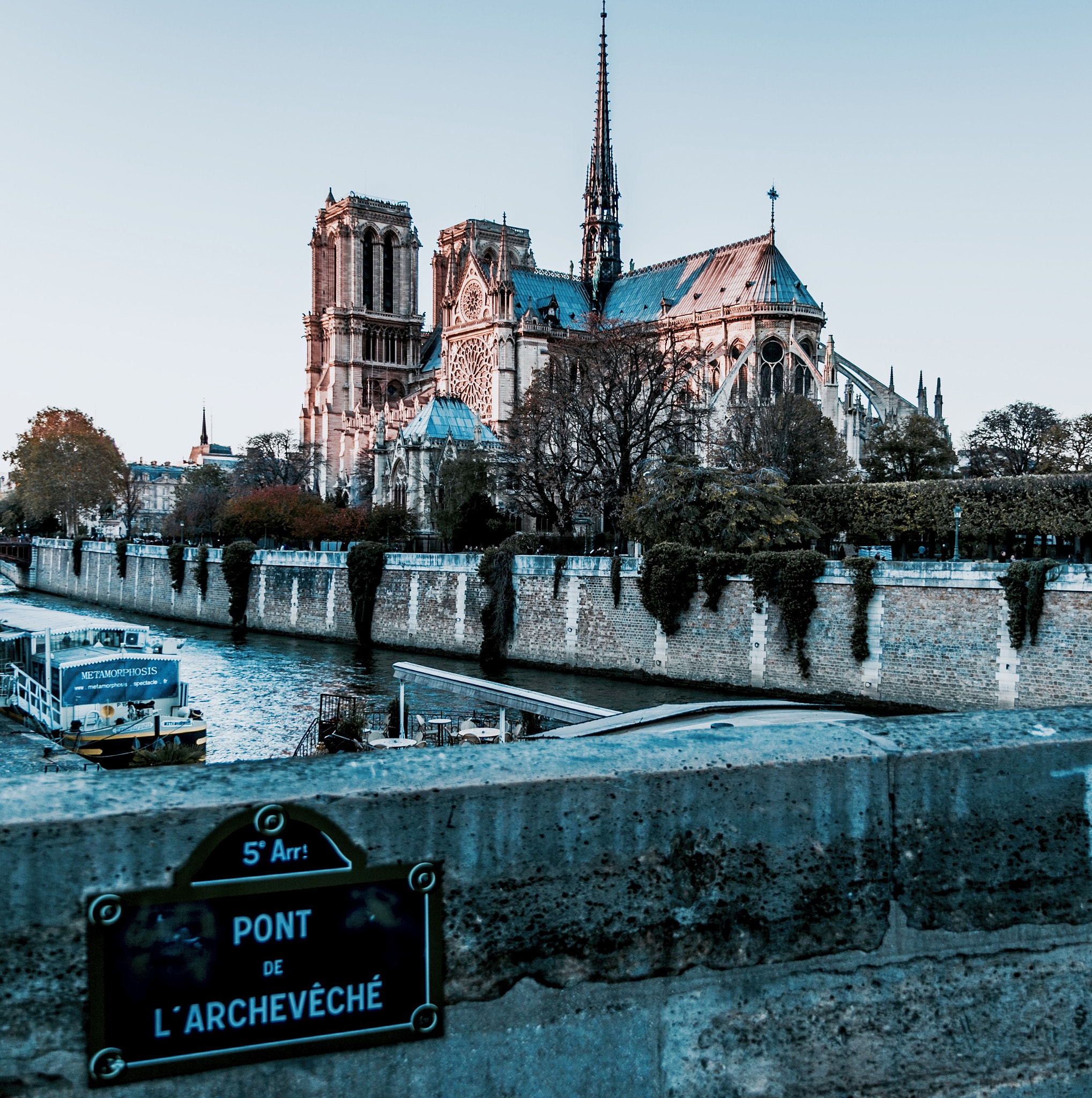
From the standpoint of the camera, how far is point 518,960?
2.09 metres

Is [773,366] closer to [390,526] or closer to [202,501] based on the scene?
[390,526]

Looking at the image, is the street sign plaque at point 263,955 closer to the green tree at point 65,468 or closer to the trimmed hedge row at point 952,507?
the trimmed hedge row at point 952,507

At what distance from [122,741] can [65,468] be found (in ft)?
196

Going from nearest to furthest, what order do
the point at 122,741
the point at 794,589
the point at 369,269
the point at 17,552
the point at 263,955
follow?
1. the point at 263,955
2. the point at 122,741
3. the point at 794,589
4. the point at 17,552
5. the point at 369,269

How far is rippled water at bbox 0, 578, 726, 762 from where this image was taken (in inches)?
902

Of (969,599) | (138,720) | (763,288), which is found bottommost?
(138,720)

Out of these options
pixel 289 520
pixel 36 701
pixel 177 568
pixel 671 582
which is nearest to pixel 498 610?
pixel 671 582

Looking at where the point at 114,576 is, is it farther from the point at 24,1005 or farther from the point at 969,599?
the point at 24,1005

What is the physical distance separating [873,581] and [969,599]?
2261mm

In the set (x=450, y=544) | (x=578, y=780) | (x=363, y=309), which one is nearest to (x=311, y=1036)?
(x=578, y=780)

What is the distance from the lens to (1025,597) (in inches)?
867

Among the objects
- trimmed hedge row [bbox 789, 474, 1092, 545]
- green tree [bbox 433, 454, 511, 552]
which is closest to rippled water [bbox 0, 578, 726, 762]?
green tree [bbox 433, 454, 511, 552]

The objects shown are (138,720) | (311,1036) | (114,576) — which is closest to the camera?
(311,1036)

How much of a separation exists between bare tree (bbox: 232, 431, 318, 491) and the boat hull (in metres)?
55.4
